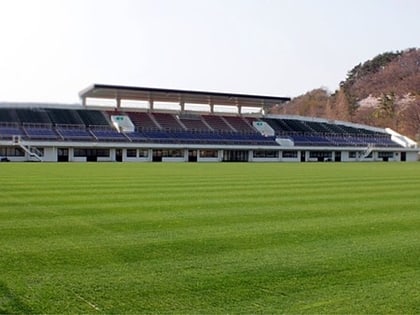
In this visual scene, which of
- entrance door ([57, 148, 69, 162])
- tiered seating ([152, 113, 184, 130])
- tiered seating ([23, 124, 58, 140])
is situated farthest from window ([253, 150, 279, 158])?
tiered seating ([23, 124, 58, 140])

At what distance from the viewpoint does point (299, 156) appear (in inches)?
3201

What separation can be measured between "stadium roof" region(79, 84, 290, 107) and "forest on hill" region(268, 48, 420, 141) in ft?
123

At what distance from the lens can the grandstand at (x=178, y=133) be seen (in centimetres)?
6806

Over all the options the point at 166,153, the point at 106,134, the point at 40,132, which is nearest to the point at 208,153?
the point at 166,153

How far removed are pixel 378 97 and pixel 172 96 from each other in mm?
78074

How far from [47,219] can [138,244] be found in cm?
386

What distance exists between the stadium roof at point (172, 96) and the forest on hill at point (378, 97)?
3749 centimetres

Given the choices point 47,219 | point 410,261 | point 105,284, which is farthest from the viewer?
point 47,219

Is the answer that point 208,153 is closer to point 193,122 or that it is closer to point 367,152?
point 193,122

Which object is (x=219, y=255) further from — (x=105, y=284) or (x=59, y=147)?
(x=59, y=147)

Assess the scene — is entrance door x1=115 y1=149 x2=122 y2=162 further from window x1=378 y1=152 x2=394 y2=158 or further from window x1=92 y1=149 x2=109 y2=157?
window x1=378 y1=152 x2=394 y2=158

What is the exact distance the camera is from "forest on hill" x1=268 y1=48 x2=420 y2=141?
12188cm

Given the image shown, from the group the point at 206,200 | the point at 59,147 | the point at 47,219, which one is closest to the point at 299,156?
the point at 59,147

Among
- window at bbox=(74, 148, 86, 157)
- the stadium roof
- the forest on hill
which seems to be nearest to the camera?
window at bbox=(74, 148, 86, 157)
